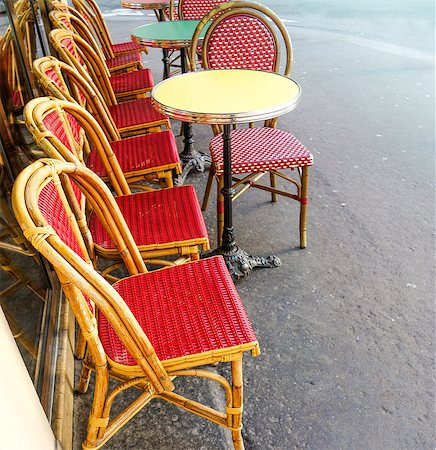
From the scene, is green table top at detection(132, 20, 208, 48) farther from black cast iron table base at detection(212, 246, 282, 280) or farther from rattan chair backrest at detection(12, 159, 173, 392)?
rattan chair backrest at detection(12, 159, 173, 392)

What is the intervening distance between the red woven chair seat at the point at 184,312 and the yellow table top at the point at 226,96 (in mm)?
552

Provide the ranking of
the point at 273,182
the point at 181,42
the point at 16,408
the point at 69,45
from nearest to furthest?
the point at 16,408 → the point at 69,45 → the point at 273,182 → the point at 181,42

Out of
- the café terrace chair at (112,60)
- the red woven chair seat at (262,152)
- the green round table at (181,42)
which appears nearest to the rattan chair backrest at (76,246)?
the red woven chair seat at (262,152)

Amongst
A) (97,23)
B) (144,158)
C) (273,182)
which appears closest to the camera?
(144,158)


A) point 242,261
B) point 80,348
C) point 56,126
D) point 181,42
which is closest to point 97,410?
point 80,348

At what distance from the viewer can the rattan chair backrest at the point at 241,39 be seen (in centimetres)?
232

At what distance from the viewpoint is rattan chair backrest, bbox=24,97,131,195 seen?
1156mm

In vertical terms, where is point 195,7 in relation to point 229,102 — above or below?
above

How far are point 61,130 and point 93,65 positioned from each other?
3.84 feet

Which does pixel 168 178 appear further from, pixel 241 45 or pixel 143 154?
pixel 241 45

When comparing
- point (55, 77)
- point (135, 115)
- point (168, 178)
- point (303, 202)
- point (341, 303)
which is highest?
point (55, 77)

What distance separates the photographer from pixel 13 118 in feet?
6.63

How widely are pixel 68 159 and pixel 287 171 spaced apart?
6.66 feet

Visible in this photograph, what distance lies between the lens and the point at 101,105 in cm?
194
